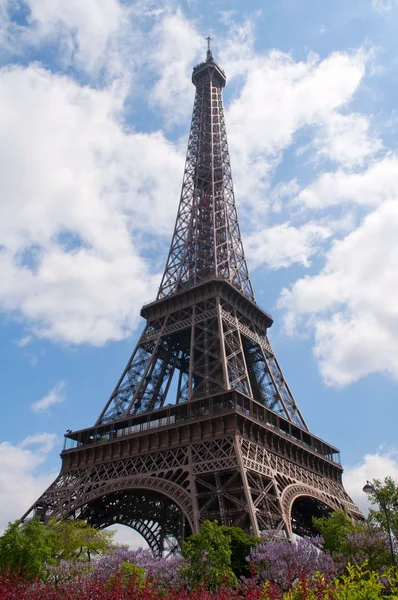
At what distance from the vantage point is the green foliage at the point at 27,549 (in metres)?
26.8

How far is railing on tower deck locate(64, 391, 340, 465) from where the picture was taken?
38281 millimetres

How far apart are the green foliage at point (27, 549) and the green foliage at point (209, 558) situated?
7346 millimetres

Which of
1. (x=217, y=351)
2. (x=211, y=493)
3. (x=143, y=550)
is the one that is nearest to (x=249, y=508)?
(x=211, y=493)

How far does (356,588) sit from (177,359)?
42.2 meters

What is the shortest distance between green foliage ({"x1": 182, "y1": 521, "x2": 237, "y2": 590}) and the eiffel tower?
6.11 metres

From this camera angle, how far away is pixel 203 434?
3747cm

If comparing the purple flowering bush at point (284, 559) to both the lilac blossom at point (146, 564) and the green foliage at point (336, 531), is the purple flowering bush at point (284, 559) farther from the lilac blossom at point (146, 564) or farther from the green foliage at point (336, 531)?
the green foliage at point (336, 531)

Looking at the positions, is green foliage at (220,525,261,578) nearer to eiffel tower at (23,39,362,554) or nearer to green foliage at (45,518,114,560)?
eiffel tower at (23,39,362,554)

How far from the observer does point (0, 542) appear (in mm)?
28906

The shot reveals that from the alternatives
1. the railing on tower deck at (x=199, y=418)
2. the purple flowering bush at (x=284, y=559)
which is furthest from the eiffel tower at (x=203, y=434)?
the purple flowering bush at (x=284, y=559)

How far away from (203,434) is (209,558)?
546 inches

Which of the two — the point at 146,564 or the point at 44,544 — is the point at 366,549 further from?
the point at 44,544

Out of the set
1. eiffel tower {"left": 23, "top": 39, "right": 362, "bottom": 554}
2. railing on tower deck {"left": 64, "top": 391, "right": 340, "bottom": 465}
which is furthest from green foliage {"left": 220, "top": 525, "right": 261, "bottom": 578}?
railing on tower deck {"left": 64, "top": 391, "right": 340, "bottom": 465}

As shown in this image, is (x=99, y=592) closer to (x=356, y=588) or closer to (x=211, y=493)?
(x=356, y=588)
